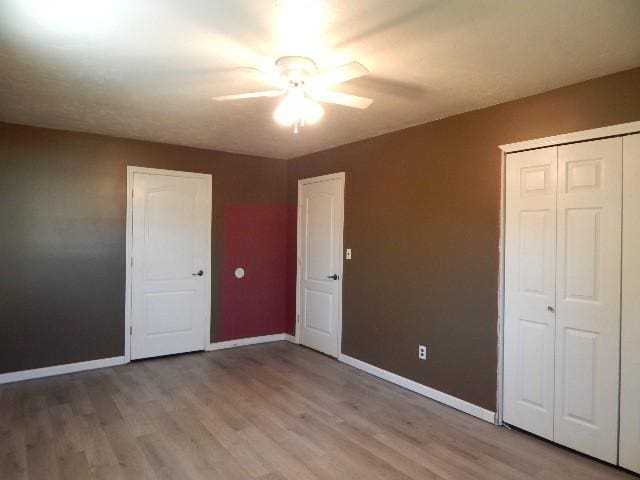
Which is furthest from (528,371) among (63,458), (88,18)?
(88,18)

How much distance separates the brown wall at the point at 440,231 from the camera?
9.24 ft

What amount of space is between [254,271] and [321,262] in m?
0.94

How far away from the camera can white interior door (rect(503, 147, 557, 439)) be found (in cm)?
277

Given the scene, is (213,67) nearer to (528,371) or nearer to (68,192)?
(68,192)

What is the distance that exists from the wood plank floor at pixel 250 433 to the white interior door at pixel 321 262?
77 centimetres

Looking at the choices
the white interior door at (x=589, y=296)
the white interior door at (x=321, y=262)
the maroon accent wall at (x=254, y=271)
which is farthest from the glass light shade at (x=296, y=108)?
the maroon accent wall at (x=254, y=271)

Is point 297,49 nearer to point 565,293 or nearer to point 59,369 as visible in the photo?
point 565,293

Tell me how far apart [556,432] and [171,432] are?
2.67 meters

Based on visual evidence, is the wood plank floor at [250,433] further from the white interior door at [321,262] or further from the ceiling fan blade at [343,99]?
the ceiling fan blade at [343,99]

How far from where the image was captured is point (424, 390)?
3559 millimetres

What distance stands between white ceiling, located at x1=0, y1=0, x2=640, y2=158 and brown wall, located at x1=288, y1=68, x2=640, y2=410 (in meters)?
0.19

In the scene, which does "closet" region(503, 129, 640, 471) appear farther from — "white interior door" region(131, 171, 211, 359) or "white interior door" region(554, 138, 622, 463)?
"white interior door" region(131, 171, 211, 359)

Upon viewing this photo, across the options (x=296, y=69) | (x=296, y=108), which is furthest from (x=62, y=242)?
(x=296, y=69)

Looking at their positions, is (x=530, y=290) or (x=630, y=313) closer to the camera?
(x=630, y=313)
